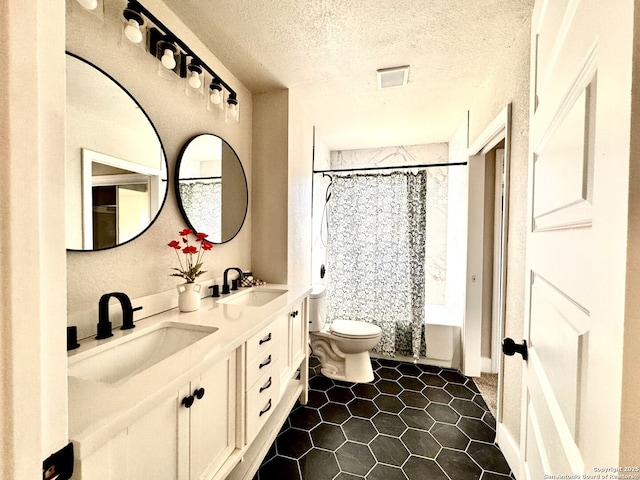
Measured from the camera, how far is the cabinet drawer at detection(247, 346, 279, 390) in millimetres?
1249

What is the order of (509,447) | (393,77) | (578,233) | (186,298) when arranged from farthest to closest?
1. (393,77)
2. (509,447)
3. (186,298)
4. (578,233)

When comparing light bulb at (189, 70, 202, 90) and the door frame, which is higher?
light bulb at (189, 70, 202, 90)

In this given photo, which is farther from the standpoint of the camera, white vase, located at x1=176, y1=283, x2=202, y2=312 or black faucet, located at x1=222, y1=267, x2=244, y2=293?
black faucet, located at x1=222, y1=267, x2=244, y2=293

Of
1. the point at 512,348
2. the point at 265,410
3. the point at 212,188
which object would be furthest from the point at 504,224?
the point at 212,188

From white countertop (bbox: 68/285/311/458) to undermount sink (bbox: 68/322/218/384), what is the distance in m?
0.02

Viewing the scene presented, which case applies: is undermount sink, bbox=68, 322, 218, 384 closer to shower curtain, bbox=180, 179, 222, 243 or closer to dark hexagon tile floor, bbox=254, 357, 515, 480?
shower curtain, bbox=180, 179, 222, 243

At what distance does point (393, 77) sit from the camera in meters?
1.96

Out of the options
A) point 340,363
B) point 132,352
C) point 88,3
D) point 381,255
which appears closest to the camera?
point 88,3

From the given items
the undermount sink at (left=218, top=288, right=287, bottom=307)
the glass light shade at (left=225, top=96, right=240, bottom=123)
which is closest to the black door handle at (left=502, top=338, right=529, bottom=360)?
the undermount sink at (left=218, top=288, right=287, bottom=307)

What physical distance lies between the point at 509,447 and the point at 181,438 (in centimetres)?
172

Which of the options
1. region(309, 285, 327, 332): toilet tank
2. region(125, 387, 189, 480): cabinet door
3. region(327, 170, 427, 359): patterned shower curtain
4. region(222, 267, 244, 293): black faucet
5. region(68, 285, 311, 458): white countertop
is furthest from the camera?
region(327, 170, 427, 359): patterned shower curtain

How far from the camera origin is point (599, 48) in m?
0.45

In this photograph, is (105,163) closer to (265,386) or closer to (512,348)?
(265,386)

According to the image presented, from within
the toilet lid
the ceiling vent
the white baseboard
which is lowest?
the white baseboard
